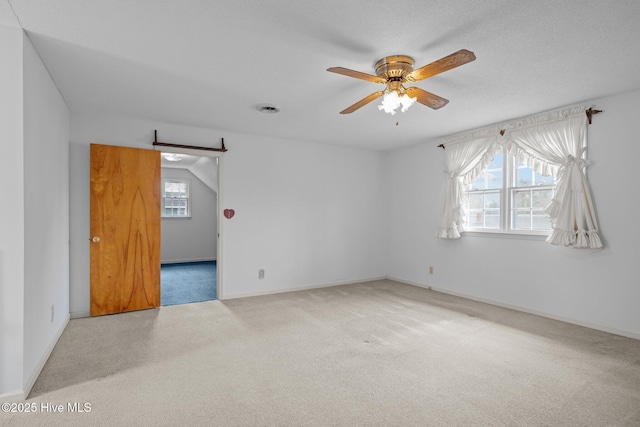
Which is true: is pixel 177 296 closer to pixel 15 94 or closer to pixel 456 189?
pixel 15 94

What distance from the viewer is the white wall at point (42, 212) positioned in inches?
90.0

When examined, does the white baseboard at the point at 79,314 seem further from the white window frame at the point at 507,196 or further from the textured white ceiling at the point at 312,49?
the white window frame at the point at 507,196

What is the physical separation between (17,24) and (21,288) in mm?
1692

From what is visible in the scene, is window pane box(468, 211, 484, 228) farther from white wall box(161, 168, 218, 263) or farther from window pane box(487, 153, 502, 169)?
white wall box(161, 168, 218, 263)

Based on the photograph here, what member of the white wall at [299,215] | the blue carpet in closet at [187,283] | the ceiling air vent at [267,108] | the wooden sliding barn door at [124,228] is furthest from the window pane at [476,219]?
the wooden sliding barn door at [124,228]

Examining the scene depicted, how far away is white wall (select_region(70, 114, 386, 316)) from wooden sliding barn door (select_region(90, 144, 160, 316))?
188 millimetres

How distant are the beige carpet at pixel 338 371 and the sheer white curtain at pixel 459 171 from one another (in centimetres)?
138

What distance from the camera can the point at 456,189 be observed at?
16.2ft

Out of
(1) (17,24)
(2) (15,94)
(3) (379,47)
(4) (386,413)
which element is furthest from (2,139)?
(4) (386,413)

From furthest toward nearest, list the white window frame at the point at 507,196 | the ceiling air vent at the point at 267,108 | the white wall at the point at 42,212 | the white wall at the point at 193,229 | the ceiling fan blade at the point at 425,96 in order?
1. the white wall at the point at 193,229
2. the white window frame at the point at 507,196
3. the ceiling air vent at the point at 267,108
4. the ceiling fan blade at the point at 425,96
5. the white wall at the point at 42,212

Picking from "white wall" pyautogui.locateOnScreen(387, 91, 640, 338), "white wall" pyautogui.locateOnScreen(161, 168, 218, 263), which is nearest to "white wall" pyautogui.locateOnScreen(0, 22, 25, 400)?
"white wall" pyautogui.locateOnScreen(387, 91, 640, 338)

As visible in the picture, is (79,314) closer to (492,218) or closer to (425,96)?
(425,96)

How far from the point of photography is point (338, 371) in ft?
8.40

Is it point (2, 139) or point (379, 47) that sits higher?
point (379, 47)
